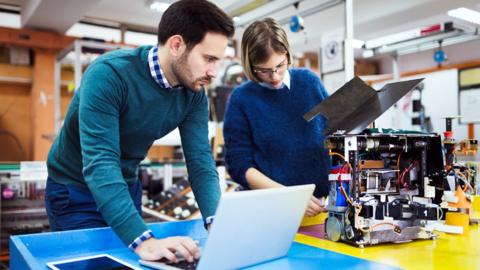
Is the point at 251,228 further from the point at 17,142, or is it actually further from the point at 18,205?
the point at 17,142

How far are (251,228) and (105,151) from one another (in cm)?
36

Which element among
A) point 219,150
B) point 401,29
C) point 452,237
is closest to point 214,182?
point 452,237

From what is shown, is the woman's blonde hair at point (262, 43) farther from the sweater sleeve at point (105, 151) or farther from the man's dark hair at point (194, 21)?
the sweater sleeve at point (105, 151)

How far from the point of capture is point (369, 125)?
3.75ft

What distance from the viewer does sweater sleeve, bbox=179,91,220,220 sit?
109 cm

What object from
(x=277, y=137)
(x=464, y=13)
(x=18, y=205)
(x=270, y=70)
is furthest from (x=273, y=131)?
(x=464, y=13)

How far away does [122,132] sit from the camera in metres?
1.08

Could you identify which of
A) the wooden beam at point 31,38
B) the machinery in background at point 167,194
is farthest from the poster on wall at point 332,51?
the wooden beam at point 31,38

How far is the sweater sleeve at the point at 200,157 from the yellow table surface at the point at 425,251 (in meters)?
0.25

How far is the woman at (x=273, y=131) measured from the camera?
1.35m

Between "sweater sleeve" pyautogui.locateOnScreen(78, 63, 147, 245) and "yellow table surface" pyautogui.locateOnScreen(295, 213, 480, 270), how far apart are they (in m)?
0.44

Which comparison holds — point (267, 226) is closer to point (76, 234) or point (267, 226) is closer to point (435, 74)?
point (76, 234)

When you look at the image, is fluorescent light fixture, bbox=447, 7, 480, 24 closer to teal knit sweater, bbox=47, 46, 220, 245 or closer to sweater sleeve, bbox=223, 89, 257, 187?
sweater sleeve, bbox=223, 89, 257, 187

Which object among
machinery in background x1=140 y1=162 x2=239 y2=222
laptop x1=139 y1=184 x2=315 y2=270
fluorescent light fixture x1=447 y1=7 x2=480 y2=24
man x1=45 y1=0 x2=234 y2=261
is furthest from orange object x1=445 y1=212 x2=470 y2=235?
fluorescent light fixture x1=447 y1=7 x2=480 y2=24
